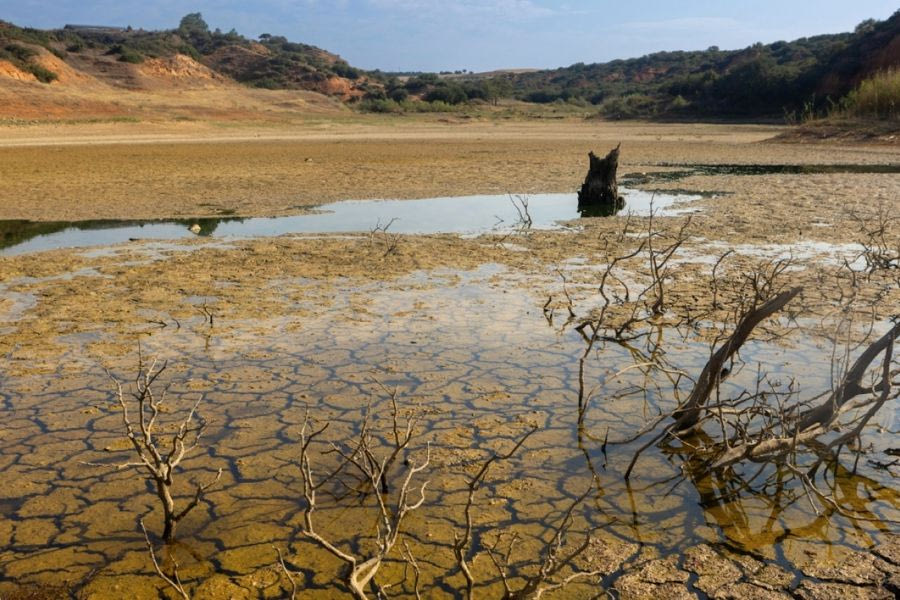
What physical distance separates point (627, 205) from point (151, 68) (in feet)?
136

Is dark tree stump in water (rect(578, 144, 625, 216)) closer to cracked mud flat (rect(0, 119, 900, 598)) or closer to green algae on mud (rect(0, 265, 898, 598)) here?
cracked mud flat (rect(0, 119, 900, 598))

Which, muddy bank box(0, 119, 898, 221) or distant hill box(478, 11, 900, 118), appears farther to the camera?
distant hill box(478, 11, 900, 118)

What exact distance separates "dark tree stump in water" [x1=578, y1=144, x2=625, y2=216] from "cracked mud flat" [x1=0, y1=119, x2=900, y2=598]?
12.9 feet

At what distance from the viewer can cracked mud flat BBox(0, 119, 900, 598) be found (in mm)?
3656

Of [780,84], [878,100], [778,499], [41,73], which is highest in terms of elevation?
[41,73]

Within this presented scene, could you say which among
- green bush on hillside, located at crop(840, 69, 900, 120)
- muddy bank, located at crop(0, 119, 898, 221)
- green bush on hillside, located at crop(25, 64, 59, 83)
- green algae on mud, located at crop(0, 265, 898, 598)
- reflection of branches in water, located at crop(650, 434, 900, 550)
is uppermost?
green bush on hillside, located at crop(25, 64, 59, 83)

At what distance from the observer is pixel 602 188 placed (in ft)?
47.2

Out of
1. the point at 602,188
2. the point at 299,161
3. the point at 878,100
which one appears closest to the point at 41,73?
the point at 299,161

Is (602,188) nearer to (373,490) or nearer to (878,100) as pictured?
(373,490)

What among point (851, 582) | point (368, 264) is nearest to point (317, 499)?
point (851, 582)

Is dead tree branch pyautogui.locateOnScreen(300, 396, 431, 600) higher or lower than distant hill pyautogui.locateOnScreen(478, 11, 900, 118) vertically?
lower

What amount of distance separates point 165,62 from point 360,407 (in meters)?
50.0

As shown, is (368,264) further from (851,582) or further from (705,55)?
(705,55)

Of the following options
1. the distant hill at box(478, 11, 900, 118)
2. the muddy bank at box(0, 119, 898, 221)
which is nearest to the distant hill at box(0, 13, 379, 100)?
the muddy bank at box(0, 119, 898, 221)
